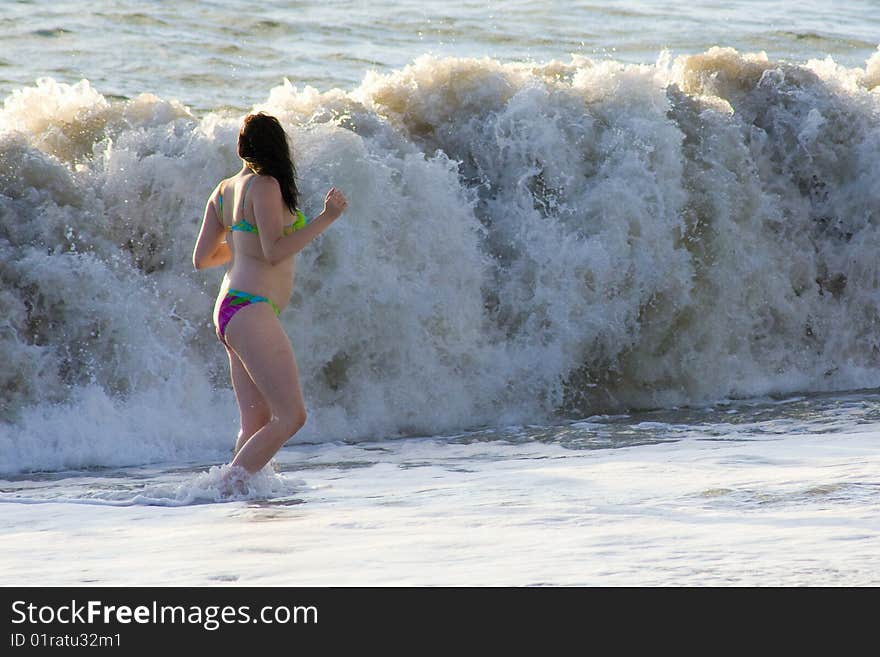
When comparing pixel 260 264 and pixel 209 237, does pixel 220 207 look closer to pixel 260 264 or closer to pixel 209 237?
pixel 209 237

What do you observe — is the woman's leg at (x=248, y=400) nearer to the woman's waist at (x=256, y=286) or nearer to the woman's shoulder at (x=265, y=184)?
the woman's waist at (x=256, y=286)

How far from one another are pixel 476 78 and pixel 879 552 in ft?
24.6

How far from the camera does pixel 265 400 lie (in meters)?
6.54

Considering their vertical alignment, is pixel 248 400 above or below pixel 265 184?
below

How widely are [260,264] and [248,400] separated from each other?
0.67m

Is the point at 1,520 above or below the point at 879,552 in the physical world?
below

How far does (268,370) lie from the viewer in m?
6.40

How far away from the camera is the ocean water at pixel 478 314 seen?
645cm

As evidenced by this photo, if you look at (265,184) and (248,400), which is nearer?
(265,184)

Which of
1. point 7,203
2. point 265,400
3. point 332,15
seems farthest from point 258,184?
point 332,15

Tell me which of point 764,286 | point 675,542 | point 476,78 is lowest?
point 764,286

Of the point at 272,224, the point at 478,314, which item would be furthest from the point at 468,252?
the point at 272,224

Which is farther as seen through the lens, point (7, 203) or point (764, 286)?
point (764, 286)

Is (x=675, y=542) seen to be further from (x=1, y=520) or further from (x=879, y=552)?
(x=1, y=520)
